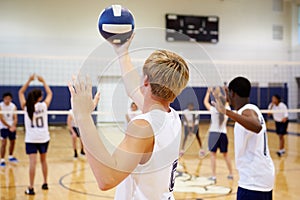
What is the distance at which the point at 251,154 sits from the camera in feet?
10.4

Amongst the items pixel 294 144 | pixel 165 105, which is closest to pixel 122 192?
pixel 165 105

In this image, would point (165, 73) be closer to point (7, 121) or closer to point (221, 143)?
point (221, 143)

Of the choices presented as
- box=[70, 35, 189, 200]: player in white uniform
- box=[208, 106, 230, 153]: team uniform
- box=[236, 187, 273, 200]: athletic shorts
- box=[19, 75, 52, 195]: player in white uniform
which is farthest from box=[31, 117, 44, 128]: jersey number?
box=[70, 35, 189, 200]: player in white uniform

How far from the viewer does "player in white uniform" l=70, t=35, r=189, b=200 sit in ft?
4.81

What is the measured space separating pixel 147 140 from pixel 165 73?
27 cm

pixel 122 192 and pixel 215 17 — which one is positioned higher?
pixel 215 17

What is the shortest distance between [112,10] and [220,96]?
4.06ft

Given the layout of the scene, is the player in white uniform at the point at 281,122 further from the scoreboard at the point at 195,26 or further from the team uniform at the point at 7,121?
the scoreboard at the point at 195,26

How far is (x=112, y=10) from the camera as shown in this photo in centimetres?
234

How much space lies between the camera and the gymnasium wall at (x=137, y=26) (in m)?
14.8

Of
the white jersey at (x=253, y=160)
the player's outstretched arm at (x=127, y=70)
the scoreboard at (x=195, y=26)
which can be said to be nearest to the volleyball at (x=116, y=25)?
the player's outstretched arm at (x=127, y=70)

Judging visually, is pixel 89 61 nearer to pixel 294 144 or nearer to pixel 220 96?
pixel 220 96

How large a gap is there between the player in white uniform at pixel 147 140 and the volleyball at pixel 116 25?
68 cm

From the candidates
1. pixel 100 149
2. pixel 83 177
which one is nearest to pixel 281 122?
pixel 83 177
